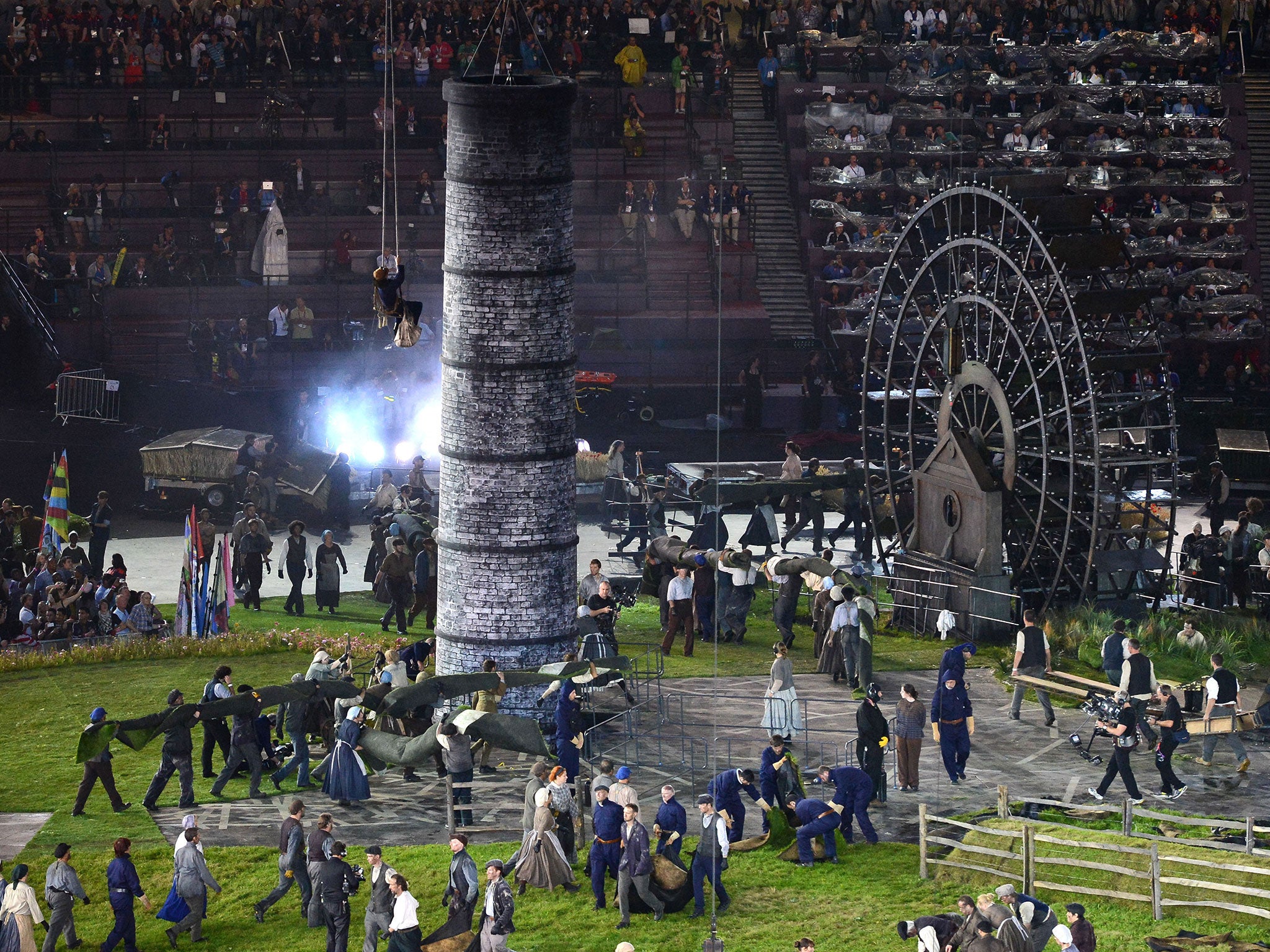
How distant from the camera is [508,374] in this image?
30.9 meters

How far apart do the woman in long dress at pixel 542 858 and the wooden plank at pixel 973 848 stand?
4.24m

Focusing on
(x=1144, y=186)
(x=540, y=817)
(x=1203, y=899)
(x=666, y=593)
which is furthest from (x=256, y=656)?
(x=1144, y=186)

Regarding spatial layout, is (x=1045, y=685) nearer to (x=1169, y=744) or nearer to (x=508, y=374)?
(x=1169, y=744)

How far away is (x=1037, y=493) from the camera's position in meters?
37.2

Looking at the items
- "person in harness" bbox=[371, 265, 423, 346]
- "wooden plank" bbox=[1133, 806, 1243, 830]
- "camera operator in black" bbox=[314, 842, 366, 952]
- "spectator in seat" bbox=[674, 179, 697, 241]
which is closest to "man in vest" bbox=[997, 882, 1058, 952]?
"wooden plank" bbox=[1133, 806, 1243, 830]

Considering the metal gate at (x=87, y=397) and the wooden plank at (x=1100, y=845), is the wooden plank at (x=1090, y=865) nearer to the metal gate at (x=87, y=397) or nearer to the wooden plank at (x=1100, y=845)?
the wooden plank at (x=1100, y=845)

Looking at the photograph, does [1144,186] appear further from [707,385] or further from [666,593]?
[666,593]

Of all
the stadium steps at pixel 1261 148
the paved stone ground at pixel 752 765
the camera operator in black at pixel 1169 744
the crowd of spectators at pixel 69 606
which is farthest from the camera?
the stadium steps at pixel 1261 148

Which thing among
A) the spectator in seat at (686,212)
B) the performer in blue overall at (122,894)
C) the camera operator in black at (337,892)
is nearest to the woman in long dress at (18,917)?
the performer in blue overall at (122,894)

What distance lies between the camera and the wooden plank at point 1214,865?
24.4m

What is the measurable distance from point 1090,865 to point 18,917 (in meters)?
11.5

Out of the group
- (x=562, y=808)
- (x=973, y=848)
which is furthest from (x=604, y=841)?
(x=973, y=848)

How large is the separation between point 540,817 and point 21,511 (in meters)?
17.6

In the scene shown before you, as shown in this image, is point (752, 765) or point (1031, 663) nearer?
point (752, 765)
